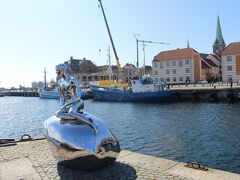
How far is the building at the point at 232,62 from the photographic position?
8088 cm

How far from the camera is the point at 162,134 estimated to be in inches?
894

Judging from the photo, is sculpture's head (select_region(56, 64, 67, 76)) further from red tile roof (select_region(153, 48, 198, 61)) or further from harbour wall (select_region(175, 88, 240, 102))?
red tile roof (select_region(153, 48, 198, 61))

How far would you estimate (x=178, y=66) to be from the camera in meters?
93.8

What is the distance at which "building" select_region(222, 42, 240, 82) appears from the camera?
8088cm

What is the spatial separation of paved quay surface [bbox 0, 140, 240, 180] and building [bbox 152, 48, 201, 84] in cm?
8189

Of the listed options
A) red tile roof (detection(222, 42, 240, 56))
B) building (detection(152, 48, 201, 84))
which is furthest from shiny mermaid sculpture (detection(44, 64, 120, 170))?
building (detection(152, 48, 201, 84))

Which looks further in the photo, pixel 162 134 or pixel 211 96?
pixel 211 96

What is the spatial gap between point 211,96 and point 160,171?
49.7 metres

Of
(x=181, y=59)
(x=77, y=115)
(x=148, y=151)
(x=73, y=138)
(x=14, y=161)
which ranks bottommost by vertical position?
(x=148, y=151)

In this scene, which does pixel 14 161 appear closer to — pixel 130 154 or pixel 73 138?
pixel 73 138

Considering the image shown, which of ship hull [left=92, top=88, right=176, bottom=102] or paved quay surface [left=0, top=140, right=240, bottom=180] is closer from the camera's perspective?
paved quay surface [left=0, top=140, right=240, bottom=180]

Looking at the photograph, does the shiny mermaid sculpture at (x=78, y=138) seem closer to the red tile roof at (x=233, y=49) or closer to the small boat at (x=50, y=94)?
the red tile roof at (x=233, y=49)

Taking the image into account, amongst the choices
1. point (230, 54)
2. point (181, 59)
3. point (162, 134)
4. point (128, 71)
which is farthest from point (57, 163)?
point (128, 71)

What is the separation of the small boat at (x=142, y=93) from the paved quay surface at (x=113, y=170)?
46960mm
